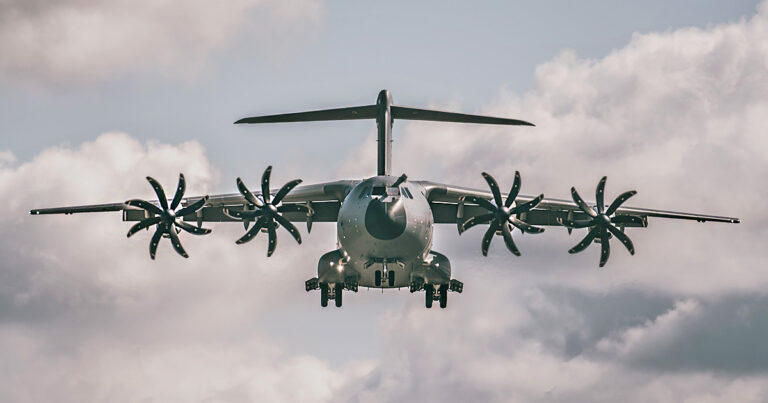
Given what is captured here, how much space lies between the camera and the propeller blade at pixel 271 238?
115 feet

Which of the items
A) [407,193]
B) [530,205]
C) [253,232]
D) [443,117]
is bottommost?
[253,232]

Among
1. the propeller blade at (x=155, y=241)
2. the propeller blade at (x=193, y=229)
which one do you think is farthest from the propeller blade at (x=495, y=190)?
the propeller blade at (x=155, y=241)

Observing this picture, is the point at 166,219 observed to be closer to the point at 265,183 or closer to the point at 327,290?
the point at 265,183

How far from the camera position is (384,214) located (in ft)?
109

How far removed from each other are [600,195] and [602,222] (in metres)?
1.01

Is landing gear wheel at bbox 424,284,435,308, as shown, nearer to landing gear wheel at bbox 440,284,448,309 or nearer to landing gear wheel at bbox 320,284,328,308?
landing gear wheel at bbox 440,284,448,309

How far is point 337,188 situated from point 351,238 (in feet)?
15.0

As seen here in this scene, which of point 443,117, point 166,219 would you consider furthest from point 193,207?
point 443,117

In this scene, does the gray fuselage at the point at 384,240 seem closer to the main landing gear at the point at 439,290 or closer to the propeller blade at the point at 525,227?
the main landing gear at the point at 439,290

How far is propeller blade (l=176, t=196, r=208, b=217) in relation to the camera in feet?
117

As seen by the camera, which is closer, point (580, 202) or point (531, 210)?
point (580, 202)

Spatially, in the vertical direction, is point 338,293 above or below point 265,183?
below

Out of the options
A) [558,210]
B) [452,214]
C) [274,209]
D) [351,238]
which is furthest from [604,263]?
[274,209]

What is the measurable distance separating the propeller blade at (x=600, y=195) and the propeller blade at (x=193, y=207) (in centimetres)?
1420
